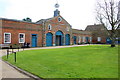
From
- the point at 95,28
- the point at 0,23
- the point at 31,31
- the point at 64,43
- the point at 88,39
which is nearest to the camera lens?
the point at 0,23

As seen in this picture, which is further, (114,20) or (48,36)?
(48,36)

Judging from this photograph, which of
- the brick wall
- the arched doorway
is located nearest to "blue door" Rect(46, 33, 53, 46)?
the brick wall

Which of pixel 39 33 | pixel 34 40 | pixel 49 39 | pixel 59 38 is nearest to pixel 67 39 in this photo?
pixel 59 38

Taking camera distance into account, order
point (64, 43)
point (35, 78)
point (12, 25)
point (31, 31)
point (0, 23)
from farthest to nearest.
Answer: point (64, 43), point (31, 31), point (12, 25), point (0, 23), point (35, 78)

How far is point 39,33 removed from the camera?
94.6 ft

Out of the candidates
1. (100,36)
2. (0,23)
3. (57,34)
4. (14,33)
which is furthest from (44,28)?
(100,36)

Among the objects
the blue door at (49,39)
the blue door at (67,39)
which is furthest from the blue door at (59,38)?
the blue door at (49,39)

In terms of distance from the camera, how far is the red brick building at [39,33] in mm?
23233

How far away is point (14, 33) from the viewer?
2409cm

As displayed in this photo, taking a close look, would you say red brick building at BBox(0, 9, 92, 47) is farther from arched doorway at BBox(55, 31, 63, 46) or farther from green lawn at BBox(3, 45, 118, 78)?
green lawn at BBox(3, 45, 118, 78)

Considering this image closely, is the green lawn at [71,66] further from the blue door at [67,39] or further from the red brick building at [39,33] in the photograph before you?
the blue door at [67,39]

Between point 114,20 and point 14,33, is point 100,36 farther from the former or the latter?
point 14,33

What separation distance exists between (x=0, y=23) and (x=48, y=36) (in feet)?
40.4

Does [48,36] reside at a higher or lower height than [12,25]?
lower
